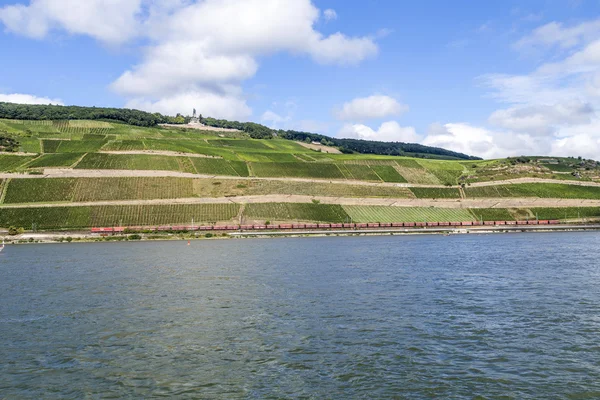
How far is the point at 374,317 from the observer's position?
1225 inches

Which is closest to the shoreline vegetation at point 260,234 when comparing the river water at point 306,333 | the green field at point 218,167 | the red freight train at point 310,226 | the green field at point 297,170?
the red freight train at point 310,226

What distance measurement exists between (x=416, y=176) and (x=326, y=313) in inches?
5922

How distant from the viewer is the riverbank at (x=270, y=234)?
110m

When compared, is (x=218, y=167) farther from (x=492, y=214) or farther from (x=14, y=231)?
(x=492, y=214)

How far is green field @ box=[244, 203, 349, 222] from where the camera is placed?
13000 cm

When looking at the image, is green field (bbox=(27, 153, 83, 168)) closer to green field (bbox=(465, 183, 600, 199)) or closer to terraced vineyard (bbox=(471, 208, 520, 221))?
terraced vineyard (bbox=(471, 208, 520, 221))

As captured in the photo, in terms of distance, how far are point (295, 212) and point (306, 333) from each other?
349 ft

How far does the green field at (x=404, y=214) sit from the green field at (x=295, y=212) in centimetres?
410

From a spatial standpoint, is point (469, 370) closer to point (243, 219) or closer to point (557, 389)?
point (557, 389)

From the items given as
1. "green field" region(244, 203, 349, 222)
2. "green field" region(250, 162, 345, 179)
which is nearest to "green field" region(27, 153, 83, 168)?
"green field" region(250, 162, 345, 179)

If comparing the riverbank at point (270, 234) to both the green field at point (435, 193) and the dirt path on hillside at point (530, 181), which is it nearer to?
the green field at point (435, 193)

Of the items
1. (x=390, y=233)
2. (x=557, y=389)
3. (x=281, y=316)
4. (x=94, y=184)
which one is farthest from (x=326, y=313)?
(x=94, y=184)

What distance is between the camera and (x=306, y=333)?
27797 mm

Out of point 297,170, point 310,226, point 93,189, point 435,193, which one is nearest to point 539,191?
point 435,193
